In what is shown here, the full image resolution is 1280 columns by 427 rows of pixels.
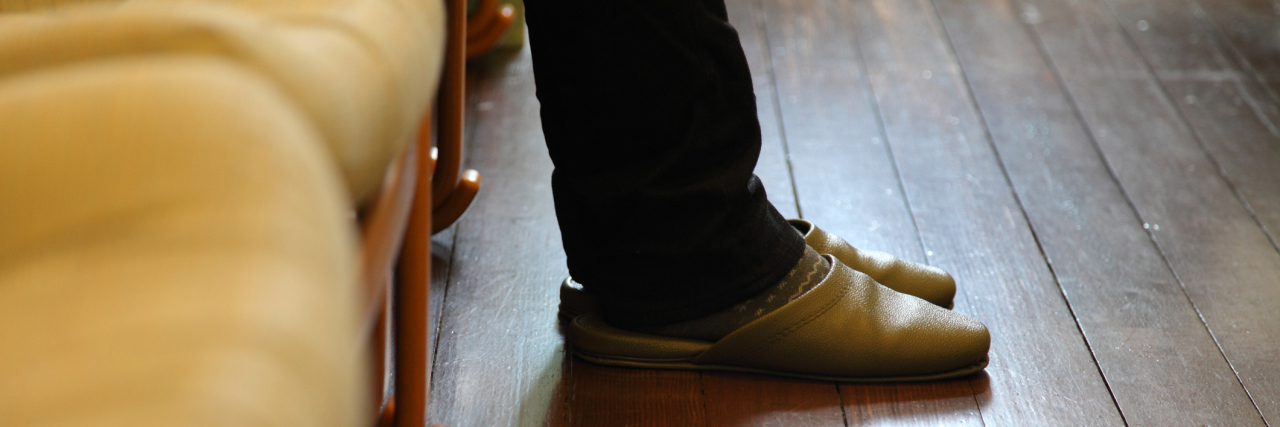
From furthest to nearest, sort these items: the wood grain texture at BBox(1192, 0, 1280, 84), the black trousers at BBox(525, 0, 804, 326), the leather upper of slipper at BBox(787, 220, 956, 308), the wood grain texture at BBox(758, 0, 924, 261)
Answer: the wood grain texture at BBox(1192, 0, 1280, 84) → the wood grain texture at BBox(758, 0, 924, 261) → the leather upper of slipper at BBox(787, 220, 956, 308) → the black trousers at BBox(525, 0, 804, 326)

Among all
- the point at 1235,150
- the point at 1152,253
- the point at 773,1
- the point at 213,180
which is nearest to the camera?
the point at 213,180

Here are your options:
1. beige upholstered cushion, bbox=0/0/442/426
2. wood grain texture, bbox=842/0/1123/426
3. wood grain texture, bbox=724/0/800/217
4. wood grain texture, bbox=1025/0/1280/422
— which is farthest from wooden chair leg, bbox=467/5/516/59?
beige upholstered cushion, bbox=0/0/442/426

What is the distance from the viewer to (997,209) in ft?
3.39

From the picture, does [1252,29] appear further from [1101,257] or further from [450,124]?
[450,124]

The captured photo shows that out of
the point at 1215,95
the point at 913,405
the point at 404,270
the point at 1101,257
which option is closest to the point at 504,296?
the point at 913,405

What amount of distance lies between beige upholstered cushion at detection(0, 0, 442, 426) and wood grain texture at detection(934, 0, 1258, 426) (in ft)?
2.47

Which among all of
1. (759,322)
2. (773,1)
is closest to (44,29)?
(759,322)

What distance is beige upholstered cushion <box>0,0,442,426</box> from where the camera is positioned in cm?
11

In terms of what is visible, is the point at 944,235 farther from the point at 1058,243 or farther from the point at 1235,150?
the point at 1235,150

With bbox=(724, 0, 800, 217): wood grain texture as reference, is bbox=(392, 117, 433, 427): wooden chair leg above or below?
above

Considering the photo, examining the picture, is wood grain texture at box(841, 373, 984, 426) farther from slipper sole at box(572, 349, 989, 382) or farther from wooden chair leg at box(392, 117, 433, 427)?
wooden chair leg at box(392, 117, 433, 427)

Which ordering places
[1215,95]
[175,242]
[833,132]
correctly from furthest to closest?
1. [1215,95]
2. [833,132]
3. [175,242]

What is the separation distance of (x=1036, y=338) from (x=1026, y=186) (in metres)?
0.33

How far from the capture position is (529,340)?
0.79 meters
